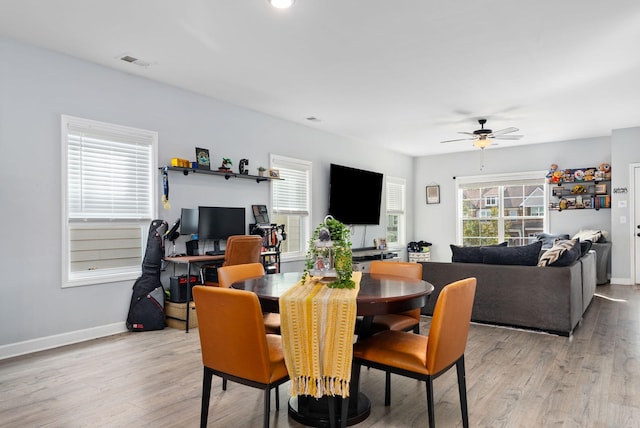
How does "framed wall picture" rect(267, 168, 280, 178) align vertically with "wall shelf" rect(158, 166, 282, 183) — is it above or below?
above

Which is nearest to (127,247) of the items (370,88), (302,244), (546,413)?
(302,244)

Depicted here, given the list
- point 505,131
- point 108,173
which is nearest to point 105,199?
point 108,173

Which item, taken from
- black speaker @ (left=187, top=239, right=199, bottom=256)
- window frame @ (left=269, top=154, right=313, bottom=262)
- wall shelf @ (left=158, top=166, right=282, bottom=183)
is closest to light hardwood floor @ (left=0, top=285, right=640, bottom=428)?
black speaker @ (left=187, top=239, right=199, bottom=256)

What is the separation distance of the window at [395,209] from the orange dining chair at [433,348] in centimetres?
659

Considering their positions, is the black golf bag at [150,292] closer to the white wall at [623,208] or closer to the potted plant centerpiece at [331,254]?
the potted plant centerpiece at [331,254]

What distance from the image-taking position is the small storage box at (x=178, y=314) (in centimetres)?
426

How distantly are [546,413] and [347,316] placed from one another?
1387mm

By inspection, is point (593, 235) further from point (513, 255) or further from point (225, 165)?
point (225, 165)

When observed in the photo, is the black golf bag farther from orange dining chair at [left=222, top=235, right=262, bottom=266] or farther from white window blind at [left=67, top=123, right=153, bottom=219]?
orange dining chair at [left=222, top=235, right=262, bottom=266]

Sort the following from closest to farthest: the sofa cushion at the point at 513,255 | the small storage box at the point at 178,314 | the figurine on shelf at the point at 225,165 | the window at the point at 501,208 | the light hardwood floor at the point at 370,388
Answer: the light hardwood floor at the point at 370,388 < the sofa cushion at the point at 513,255 < the small storage box at the point at 178,314 < the figurine on shelf at the point at 225,165 < the window at the point at 501,208

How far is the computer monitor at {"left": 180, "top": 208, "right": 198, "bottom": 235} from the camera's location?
4641mm

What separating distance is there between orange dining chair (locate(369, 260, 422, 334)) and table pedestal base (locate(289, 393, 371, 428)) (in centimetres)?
46

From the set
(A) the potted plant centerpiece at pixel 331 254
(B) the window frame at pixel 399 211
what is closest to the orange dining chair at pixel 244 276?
(A) the potted plant centerpiece at pixel 331 254

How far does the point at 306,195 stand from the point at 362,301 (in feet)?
15.3
